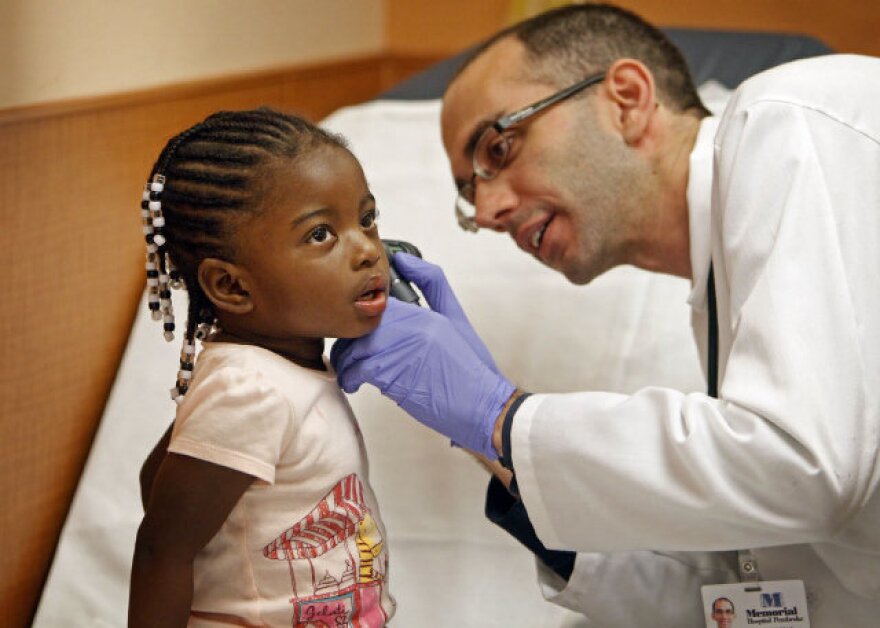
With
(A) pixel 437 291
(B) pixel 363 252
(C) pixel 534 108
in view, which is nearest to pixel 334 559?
(B) pixel 363 252

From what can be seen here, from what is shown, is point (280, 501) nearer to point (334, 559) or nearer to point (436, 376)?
point (334, 559)

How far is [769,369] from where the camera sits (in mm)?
1141

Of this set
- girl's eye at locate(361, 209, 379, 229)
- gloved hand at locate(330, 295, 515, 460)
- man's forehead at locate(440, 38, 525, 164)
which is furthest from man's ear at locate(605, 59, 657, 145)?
girl's eye at locate(361, 209, 379, 229)

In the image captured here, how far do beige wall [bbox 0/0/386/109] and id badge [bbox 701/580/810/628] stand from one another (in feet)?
3.82

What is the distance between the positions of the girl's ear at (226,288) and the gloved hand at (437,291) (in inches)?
12.3

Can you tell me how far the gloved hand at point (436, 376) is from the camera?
3.96ft

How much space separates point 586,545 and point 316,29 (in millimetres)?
1580

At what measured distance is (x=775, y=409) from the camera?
3.65 feet

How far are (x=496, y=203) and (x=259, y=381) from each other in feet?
2.35

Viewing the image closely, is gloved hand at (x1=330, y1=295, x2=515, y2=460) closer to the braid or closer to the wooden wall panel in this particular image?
the braid

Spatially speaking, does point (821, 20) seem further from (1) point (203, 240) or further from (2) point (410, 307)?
(1) point (203, 240)

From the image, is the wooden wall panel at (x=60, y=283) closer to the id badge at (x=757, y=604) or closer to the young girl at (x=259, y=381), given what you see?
the young girl at (x=259, y=381)

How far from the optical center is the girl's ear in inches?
42.0

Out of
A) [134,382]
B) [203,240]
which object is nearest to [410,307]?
[203,240]
